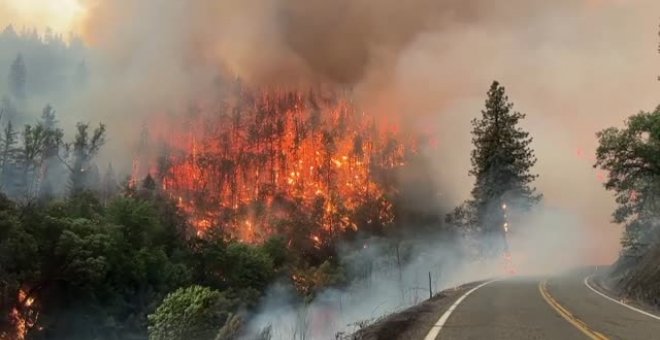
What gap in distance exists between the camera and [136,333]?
54.4 meters

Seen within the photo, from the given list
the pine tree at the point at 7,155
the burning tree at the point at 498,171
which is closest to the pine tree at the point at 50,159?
the pine tree at the point at 7,155

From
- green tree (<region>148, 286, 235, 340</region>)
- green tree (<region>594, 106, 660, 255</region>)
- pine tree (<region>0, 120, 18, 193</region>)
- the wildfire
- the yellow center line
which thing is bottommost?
the wildfire

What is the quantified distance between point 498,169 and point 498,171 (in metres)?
0.22

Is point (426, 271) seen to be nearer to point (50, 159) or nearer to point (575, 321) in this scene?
point (575, 321)

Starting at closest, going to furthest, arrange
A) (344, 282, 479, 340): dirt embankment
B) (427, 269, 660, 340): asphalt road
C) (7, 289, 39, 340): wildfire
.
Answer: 1. (344, 282, 479, 340): dirt embankment
2. (427, 269, 660, 340): asphalt road
3. (7, 289, 39, 340): wildfire

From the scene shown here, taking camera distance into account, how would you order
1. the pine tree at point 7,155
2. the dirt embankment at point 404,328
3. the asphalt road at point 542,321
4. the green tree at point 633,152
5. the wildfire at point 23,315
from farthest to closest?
the pine tree at point 7,155, the wildfire at point 23,315, the green tree at point 633,152, the asphalt road at point 542,321, the dirt embankment at point 404,328

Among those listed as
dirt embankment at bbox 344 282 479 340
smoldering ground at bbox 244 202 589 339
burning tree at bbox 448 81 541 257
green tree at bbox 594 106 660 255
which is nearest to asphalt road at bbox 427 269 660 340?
dirt embankment at bbox 344 282 479 340

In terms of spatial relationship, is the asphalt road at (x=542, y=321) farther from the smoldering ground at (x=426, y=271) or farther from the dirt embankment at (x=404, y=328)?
the smoldering ground at (x=426, y=271)

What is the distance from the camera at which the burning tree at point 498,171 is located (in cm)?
5722

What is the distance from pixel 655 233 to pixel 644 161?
15740 mm

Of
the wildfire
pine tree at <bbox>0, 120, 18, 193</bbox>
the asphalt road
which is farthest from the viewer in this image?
pine tree at <bbox>0, 120, 18, 193</bbox>

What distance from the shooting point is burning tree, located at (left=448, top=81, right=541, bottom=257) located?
188 ft

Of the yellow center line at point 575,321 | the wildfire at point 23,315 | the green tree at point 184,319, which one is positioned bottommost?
the wildfire at point 23,315

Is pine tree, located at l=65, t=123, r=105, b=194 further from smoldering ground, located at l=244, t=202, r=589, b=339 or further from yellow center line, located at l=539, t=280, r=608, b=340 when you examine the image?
yellow center line, located at l=539, t=280, r=608, b=340
